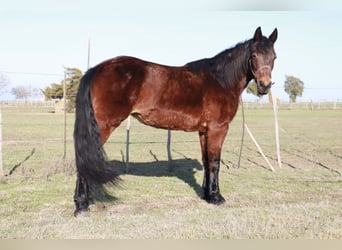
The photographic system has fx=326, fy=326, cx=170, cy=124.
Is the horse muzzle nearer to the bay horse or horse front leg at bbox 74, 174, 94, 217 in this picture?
the bay horse

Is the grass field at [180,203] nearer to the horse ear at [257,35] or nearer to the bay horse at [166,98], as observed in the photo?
the bay horse at [166,98]

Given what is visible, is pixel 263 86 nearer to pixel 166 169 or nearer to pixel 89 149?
pixel 89 149

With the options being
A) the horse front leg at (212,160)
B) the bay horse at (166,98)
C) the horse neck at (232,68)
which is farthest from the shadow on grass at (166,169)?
the horse neck at (232,68)

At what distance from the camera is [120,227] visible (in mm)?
4125

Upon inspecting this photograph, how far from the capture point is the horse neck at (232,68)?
528 cm

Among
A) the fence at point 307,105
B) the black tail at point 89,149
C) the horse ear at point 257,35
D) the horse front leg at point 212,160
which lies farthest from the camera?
the fence at point 307,105

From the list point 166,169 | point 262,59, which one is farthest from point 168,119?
point 166,169

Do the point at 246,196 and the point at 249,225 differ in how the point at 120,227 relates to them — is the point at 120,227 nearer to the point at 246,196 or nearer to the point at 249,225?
the point at 249,225

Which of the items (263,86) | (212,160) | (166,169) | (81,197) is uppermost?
(263,86)

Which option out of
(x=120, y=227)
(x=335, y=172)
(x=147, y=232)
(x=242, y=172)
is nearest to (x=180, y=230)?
(x=147, y=232)

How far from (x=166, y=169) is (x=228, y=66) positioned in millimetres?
4235

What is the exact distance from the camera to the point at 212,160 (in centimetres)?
535

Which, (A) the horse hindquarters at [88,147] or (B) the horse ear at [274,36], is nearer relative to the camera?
(A) the horse hindquarters at [88,147]

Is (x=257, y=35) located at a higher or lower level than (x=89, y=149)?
higher
